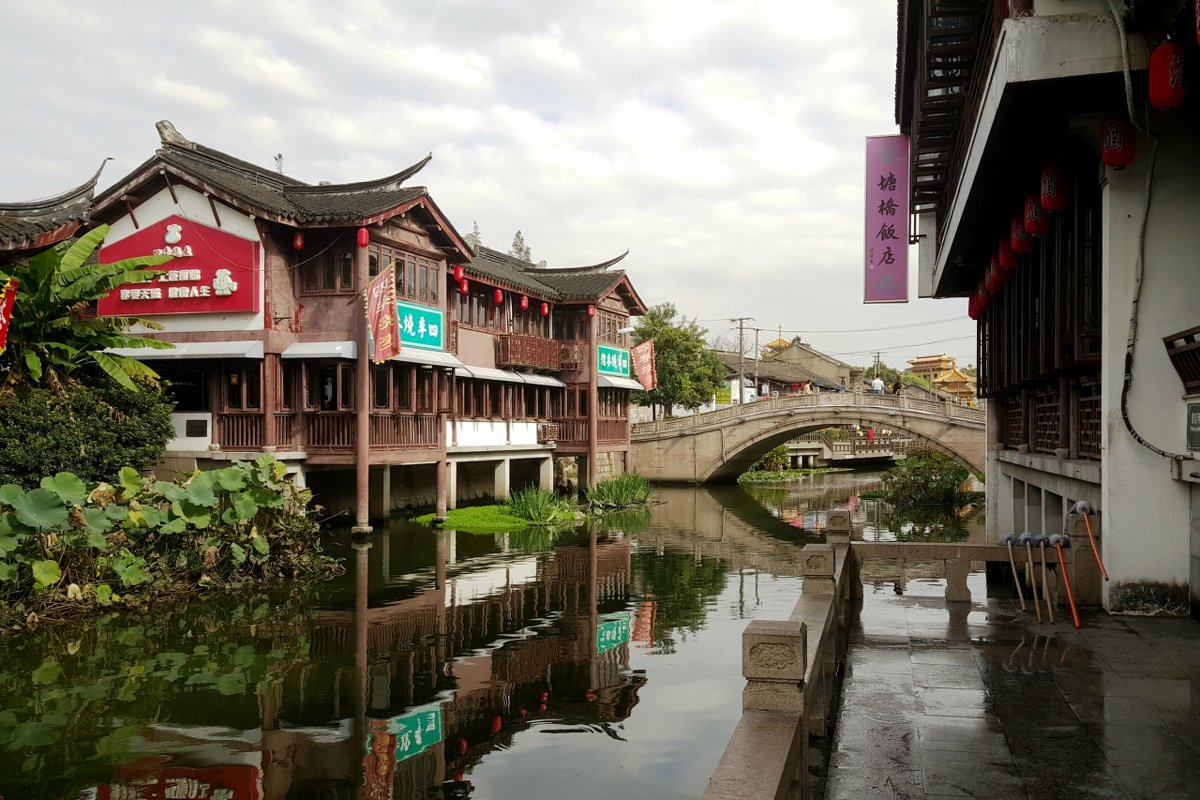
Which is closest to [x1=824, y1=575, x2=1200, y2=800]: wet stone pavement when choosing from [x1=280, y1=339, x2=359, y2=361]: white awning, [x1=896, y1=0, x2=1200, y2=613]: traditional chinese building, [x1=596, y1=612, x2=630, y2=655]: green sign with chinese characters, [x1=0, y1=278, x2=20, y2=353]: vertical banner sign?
[x1=896, y1=0, x2=1200, y2=613]: traditional chinese building

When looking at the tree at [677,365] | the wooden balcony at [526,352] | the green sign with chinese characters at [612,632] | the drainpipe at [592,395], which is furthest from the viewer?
the tree at [677,365]

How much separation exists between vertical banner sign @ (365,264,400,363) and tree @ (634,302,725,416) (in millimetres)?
24674

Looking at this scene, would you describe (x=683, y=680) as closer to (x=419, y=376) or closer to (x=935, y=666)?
(x=935, y=666)

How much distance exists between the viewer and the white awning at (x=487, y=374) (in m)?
25.0

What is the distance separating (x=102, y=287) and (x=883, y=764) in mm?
14890

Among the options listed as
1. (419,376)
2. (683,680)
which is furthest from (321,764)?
(419,376)

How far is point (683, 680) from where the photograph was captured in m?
9.73

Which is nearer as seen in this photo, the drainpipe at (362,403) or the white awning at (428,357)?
the drainpipe at (362,403)

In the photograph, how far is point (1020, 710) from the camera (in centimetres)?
619

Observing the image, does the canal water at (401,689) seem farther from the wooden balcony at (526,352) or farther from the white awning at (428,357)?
the wooden balcony at (526,352)

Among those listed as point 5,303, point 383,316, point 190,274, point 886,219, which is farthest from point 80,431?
point 886,219

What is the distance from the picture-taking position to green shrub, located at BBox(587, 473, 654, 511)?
2752 cm

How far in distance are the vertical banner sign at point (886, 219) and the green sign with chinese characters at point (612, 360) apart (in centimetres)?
1569

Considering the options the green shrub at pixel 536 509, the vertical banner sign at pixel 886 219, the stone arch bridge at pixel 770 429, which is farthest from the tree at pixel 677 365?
the vertical banner sign at pixel 886 219
